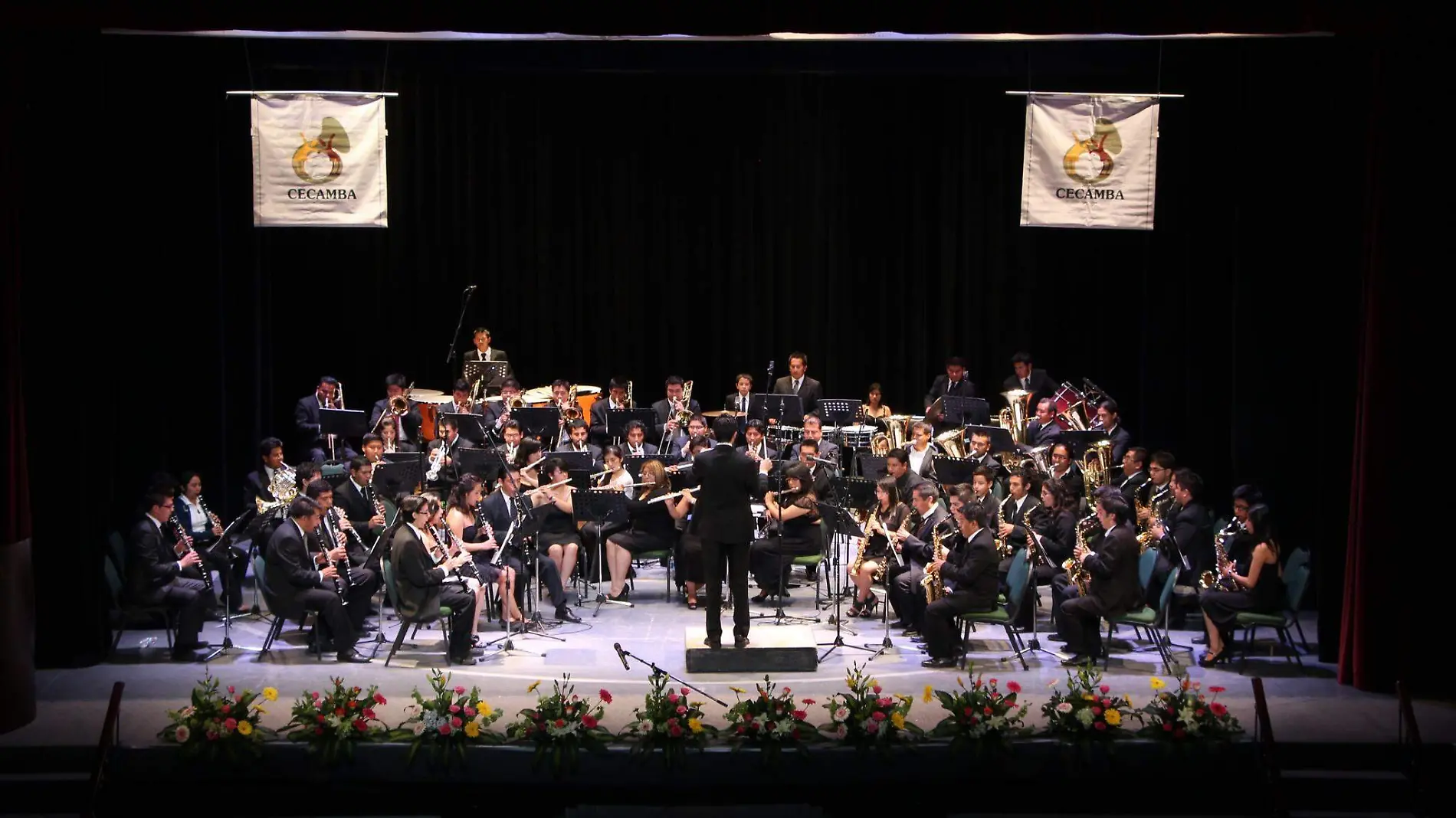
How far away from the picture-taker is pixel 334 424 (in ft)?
47.8

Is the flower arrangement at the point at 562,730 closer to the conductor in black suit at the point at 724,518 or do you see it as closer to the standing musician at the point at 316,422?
the conductor in black suit at the point at 724,518

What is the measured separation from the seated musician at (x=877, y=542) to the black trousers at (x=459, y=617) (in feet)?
10.9

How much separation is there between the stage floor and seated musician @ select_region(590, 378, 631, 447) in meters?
3.48

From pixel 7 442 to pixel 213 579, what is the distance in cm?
449

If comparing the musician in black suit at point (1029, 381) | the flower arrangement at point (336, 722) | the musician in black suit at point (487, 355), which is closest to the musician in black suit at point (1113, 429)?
the musician in black suit at point (1029, 381)

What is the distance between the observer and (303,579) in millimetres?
10922

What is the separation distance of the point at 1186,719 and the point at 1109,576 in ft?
6.29

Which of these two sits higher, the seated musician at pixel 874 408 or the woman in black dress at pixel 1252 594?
the seated musician at pixel 874 408

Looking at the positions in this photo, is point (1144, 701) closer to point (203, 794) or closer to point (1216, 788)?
point (1216, 788)

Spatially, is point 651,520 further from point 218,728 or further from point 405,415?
point 218,728

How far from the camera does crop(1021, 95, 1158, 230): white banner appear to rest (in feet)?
40.4

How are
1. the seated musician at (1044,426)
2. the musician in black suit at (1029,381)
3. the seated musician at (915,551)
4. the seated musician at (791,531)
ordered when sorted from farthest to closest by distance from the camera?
the musician in black suit at (1029,381) → the seated musician at (1044,426) → the seated musician at (791,531) → the seated musician at (915,551)

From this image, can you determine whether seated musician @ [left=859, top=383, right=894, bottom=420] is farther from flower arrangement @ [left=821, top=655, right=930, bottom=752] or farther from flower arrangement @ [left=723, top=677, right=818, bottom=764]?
flower arrangement @ [left=723, top=677, right=818, bottom=764]

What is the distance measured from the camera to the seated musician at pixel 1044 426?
48.3 feet
